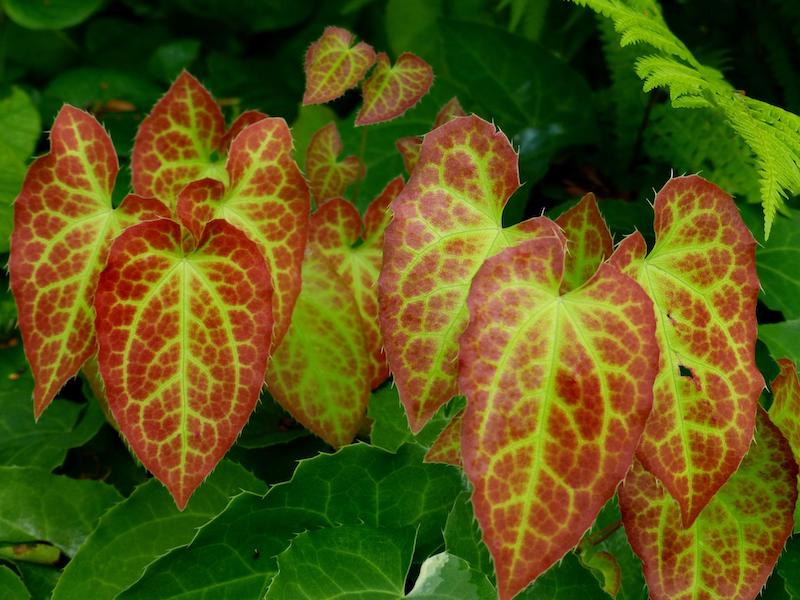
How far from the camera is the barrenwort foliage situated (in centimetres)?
76

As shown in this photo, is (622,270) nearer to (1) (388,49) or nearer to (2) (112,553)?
(2) (112,553)

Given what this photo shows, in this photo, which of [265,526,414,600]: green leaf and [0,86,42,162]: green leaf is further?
[0,86,42,162]: green leaf

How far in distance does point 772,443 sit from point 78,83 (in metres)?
1.37

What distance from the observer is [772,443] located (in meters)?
0.93

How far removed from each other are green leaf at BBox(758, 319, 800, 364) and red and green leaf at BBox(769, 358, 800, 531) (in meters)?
0.13

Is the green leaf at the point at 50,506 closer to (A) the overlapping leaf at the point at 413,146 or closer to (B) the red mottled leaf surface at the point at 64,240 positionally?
(B) the red mottled leaf surface at the point at 64,240

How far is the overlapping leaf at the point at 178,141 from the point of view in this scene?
3.56ft

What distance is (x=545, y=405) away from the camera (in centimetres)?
75

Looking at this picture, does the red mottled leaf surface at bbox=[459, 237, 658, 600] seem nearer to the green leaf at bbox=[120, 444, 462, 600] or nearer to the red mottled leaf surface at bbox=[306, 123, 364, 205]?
the green leaf at bbox=[120, 444, 462, 600]

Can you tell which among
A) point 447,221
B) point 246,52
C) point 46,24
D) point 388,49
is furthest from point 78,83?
point 447,221

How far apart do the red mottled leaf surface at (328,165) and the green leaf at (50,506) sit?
0.50m

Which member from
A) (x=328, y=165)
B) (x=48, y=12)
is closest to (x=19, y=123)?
(x=48, y=12)

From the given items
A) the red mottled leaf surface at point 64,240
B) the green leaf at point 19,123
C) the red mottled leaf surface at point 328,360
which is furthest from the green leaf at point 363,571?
the green leaf at point 19,123

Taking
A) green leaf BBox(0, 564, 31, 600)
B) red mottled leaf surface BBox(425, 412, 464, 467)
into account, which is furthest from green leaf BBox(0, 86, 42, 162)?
red mottled leaf surface BBox(425, 412, 464, 467)
